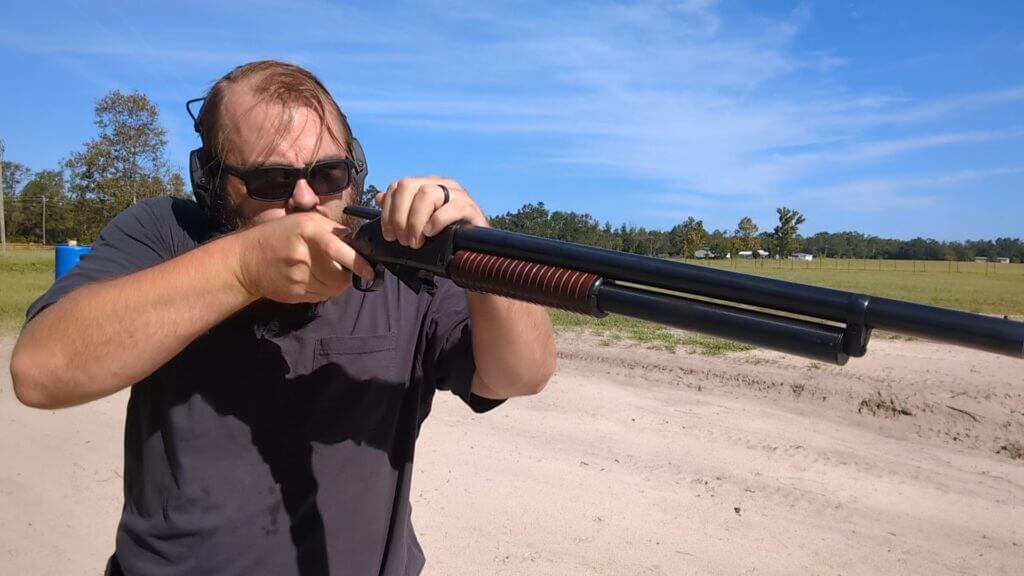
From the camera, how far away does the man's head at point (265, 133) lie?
2.08 metres

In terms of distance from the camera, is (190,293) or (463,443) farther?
(463,443)

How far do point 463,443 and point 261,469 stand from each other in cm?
508

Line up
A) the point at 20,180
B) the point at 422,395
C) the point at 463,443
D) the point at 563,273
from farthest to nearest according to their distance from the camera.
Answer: the point at 20,180 → the point at 463,443 → the point at 422,395 → the point at 563,273

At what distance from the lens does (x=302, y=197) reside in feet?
6.81

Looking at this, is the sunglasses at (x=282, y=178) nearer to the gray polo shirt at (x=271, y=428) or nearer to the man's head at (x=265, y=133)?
the man's head at (x=265, y=133)

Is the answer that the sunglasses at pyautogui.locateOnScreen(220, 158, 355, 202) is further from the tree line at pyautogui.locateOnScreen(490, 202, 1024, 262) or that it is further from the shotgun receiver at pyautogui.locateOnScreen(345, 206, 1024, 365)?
the tree line at pyautogui.locateOnScreen(490, 202, 1024, 262)

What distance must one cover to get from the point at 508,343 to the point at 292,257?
27.3 inches

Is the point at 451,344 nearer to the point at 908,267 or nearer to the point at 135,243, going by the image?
the point at 135,243

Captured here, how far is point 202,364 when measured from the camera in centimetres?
195

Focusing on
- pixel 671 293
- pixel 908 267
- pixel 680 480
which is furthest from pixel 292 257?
pixel 908 267

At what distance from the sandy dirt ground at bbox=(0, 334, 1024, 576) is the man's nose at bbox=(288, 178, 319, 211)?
3500 mm

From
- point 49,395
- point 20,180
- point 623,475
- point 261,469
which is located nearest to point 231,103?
point 49,395

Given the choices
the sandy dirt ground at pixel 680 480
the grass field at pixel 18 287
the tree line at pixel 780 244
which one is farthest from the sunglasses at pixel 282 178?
the tree line at pixel 780 244

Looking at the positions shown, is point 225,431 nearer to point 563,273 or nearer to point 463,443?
point 563,273
